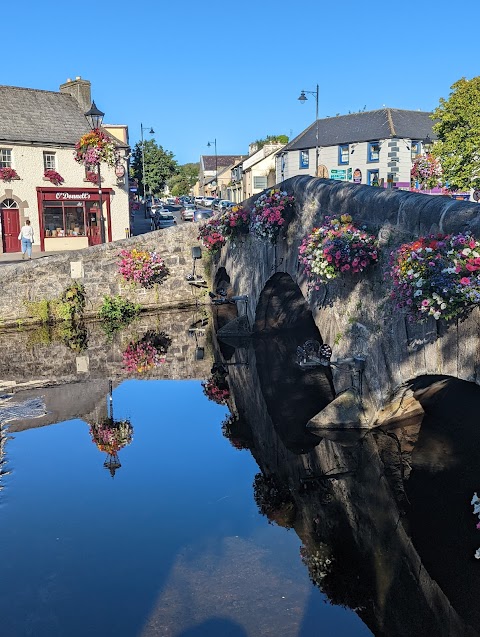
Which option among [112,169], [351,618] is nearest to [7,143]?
[112,169]

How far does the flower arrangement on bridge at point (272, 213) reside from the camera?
13277 mm

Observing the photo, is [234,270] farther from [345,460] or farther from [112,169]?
[112,169]

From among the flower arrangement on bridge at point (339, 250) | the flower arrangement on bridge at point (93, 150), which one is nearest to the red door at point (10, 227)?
the flower arrangement on bridge at point (93, 150)

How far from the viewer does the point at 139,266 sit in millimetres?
20828

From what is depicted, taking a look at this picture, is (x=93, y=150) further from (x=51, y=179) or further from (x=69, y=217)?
(x=69, y=217)

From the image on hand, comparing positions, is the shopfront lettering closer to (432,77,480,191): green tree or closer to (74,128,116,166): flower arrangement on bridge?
(74,128,116,166): flower arrangement on bridge

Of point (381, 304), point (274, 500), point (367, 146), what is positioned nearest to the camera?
point (274, 500)

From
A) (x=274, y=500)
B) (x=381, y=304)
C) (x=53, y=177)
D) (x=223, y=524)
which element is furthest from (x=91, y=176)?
(x=223, y=524)

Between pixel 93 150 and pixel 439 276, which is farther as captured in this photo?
pixel 93 150

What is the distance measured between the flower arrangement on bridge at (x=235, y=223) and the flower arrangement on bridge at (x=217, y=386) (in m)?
3.86

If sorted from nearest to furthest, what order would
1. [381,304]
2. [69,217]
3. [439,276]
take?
[439,276], [381,304], [69,217]

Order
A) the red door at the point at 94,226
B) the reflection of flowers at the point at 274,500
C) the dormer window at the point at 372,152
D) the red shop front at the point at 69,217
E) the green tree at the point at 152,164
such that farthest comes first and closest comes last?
the green tree at the point at 152,164 < the dormer window at the point at 372,152 < the red door at the point at 94,226 < the red shop front at the point at 69,217 < the reflection of flowers at the point at 274,500

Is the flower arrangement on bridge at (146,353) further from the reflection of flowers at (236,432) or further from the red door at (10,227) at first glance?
the red door at (10,227)

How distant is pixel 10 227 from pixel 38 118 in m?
5.77
